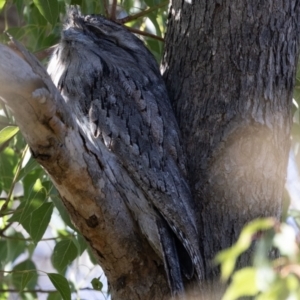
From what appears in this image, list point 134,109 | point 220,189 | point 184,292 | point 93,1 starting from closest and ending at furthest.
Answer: point 184,292 < point 220,189 < point 134,109 < point 93,1

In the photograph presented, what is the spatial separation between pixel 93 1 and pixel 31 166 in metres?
1.01

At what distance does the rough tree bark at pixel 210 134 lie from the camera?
1909 mm

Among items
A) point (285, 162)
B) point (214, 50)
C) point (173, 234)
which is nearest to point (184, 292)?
point (173, 234)

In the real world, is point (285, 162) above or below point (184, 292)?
above

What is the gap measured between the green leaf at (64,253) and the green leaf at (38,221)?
0.22 m

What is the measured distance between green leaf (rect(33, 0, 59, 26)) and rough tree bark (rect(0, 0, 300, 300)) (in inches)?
22.1

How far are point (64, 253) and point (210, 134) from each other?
1.02 metres

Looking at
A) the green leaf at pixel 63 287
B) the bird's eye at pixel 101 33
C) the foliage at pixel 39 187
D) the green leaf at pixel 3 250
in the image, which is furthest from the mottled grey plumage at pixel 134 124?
the green leaf at pixel 3 250

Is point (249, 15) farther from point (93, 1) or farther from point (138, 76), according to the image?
point (93, 1)

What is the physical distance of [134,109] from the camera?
2457mm

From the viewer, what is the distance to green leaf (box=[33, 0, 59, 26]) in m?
2.87

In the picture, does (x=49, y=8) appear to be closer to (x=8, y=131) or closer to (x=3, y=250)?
(x=8, y=131)

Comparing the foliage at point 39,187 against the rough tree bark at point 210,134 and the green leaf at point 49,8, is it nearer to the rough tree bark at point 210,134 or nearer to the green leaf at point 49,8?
the green leaf at point 49,8

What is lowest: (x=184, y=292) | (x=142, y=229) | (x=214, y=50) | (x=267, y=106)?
(x=184, y=292)
